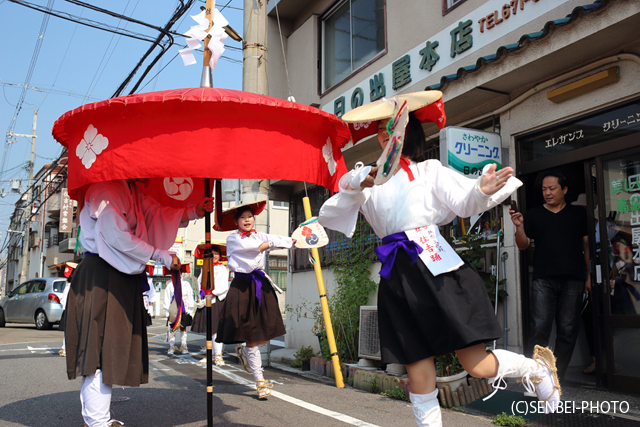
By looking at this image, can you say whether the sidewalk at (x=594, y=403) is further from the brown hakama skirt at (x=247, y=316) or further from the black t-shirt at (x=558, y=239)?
the brown hakama skirt at (x=247, y=316)

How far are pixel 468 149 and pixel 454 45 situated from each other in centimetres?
177

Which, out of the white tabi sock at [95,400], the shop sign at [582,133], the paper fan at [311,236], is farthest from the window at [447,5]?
the white tabi sock at [95,400]

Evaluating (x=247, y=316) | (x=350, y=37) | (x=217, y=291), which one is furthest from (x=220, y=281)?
(x=350, y=37)

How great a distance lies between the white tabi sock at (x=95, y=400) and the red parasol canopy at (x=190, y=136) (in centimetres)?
134

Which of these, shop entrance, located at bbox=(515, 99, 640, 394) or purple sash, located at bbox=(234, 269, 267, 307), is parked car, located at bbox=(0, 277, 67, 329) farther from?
shop entrance, located at bbox=(515, 99, 640, 394)

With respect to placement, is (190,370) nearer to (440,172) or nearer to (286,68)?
(440,172)

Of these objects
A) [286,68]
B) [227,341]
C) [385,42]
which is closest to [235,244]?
[227,341]

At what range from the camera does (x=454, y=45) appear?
6656mm

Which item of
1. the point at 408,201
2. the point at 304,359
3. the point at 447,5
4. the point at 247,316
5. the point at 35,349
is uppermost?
the point at 447,5

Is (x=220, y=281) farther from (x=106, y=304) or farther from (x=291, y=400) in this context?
(x=106, y=304)

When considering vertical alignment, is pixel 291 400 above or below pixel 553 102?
below

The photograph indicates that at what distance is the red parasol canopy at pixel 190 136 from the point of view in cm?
306

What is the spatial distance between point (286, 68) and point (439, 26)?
4616 mm

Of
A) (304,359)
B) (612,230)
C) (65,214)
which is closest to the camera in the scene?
(612,230)
